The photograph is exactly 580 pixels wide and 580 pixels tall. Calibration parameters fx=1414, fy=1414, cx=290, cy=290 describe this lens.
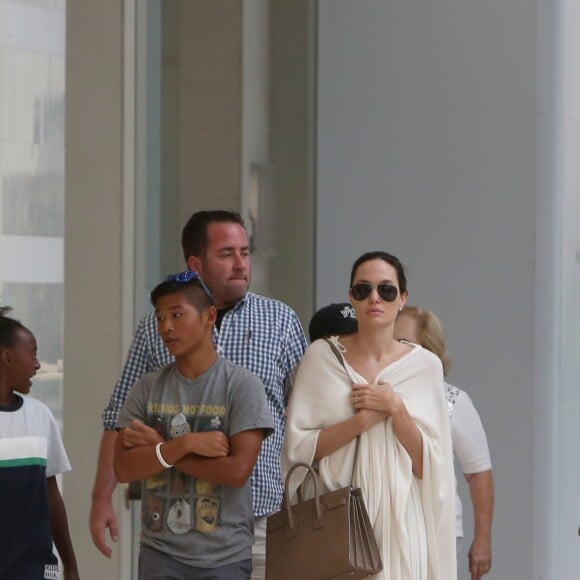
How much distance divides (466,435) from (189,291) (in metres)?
1.39

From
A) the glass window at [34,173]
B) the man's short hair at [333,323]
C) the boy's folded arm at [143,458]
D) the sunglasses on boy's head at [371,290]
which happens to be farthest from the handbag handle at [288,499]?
the glass window at [34,173]

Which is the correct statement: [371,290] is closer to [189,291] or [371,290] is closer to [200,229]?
[189,291]

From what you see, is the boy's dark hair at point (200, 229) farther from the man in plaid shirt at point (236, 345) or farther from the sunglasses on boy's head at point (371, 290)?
the sunglasses on boy's head at point (371, 290)

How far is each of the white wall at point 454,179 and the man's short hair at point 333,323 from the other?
1916 millimetres

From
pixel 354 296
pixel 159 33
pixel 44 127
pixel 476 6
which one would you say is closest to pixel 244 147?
pixel 159 33

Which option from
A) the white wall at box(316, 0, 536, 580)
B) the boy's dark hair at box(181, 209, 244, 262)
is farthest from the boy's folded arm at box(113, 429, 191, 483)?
the white wall at box(316, 0, 536, 580)

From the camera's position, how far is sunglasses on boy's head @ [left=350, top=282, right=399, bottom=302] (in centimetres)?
404

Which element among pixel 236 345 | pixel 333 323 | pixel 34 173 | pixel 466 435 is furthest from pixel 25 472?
pixel 466 435

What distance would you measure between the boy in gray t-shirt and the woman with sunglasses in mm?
169

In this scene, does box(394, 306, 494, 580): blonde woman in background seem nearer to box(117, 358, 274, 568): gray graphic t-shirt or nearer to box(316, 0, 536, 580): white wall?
box(117, 358, 274, 568): gray graphic t-shirt

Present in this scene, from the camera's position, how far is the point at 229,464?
12.7 ft

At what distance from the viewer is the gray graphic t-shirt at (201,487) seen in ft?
12.8

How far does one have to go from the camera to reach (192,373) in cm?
402

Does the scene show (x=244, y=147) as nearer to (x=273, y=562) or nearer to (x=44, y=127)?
(x=44, y=127)
